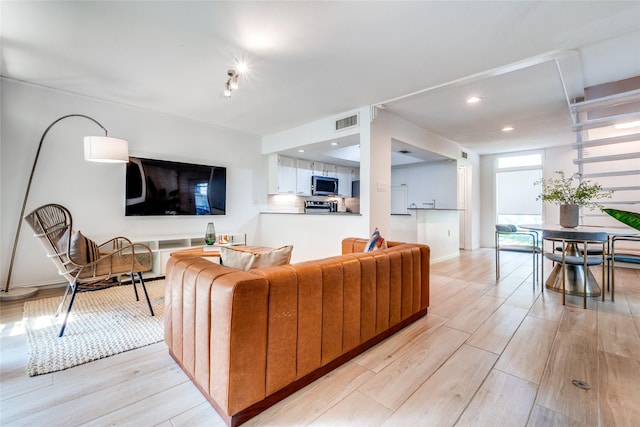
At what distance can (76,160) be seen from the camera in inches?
137

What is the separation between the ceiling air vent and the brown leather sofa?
247 centimetres

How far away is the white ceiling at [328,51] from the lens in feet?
6.37

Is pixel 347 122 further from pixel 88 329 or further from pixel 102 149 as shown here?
pixel 88 329

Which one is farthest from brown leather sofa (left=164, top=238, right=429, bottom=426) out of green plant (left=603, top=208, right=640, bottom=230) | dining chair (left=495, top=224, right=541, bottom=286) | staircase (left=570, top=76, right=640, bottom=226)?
staircase (left=570, top=76, right=640, bottom=226)

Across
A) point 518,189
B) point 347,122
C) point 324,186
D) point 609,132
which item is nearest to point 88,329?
point 347,122

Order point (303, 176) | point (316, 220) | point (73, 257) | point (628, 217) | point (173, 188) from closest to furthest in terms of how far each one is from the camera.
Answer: point (628, 217) → point (73, 257) → point (173, 188) → point (316, 220) → point (303, 176)

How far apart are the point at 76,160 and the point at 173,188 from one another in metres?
1.18

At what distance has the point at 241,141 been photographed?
5.14 meters

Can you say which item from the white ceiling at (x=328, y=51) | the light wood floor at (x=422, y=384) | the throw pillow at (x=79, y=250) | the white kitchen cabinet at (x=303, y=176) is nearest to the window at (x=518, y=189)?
the white ceiling at (x=328, y=51)

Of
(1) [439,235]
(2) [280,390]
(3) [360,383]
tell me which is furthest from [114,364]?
(1) [439,235]

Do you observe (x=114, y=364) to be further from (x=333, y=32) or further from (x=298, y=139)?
(x=298, y=139)

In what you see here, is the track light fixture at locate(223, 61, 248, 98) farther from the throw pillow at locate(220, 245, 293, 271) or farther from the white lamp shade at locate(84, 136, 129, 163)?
the throw pillow at locate(220, 245, 293, 271)

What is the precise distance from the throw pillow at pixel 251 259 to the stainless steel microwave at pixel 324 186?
4.73m

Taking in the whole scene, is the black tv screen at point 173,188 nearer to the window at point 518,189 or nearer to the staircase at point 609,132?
the staircase at point 609,132
